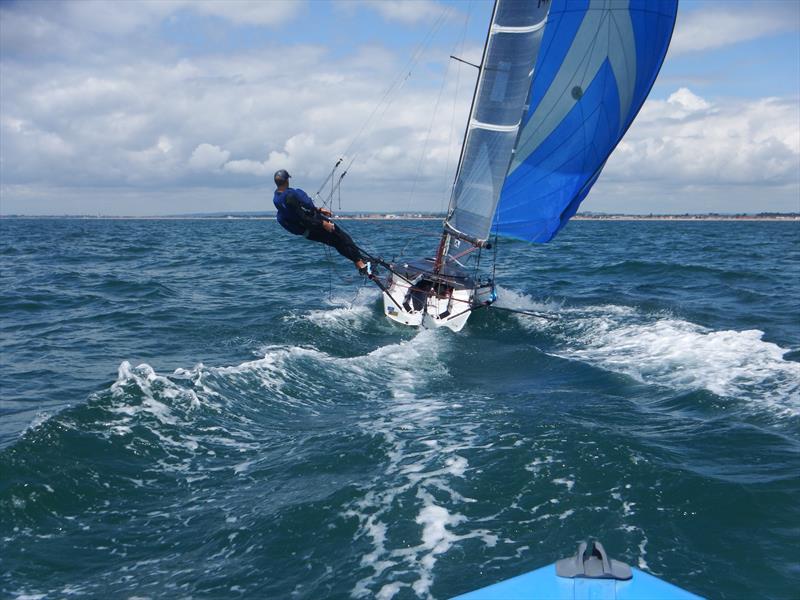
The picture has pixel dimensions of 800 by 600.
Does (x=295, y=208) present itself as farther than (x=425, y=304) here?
No

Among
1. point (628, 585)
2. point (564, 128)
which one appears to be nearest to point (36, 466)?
point (628, 585)

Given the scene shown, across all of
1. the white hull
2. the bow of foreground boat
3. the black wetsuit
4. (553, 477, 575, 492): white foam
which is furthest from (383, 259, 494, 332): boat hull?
the bow of foreground boat

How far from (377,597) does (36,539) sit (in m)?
2.91

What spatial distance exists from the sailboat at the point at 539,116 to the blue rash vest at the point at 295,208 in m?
2.49

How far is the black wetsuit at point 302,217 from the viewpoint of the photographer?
9.66 meters

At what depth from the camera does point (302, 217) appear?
9820 millimetres

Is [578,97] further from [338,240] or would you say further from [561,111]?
[338,240]

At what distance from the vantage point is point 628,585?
315 cm

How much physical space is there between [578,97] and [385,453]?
9738 millimetres

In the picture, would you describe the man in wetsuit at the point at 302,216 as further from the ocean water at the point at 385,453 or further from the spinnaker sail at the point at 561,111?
the spinnaker sail at the point at 561,111

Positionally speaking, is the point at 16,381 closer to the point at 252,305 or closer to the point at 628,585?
the point at 252,305

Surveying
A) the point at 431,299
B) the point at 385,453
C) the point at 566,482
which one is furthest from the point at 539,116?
the point at 566,482

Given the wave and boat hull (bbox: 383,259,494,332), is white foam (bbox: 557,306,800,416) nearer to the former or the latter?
the wave

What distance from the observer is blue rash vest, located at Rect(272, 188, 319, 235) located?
380 inches
